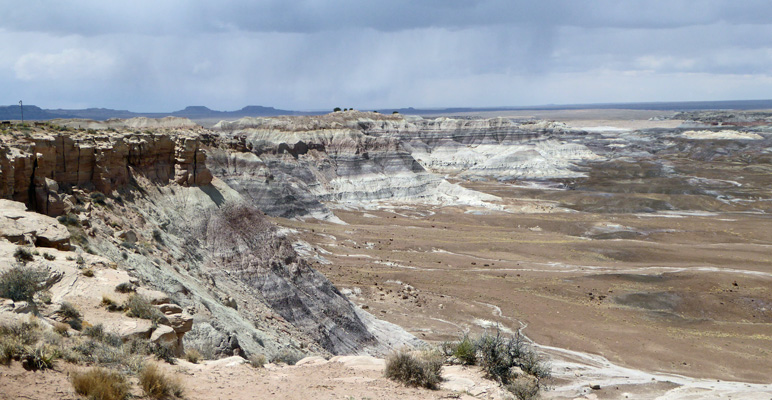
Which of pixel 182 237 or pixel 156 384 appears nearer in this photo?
pixel 156 384

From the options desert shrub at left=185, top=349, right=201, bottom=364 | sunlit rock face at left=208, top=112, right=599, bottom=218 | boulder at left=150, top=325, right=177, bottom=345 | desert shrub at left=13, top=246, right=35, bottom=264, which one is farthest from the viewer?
sunlit rock face at left=208, top=112, right=599, bottom=218

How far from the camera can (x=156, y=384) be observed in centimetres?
749

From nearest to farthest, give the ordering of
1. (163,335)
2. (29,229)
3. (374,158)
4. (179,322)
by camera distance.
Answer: (163,335) < (179,322) < (29,229) < (374,158)

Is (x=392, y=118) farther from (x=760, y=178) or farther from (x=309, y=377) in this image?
(x=309, y=377)

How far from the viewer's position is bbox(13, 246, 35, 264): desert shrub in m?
10.4

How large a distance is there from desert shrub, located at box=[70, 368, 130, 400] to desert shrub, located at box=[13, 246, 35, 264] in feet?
14.3

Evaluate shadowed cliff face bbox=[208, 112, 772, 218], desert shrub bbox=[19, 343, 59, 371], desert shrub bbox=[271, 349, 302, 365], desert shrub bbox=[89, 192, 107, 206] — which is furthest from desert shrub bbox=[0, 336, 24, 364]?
shadowed cliff face bbox=[208, 112, 772, 218]

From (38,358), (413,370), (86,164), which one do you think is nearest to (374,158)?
(86,164)

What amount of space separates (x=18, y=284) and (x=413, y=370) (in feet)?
22.2

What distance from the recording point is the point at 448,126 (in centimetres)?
11400

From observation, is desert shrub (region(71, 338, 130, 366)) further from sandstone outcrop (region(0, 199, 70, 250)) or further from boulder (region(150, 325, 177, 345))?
sandstone outcrop (region(0, 199, 70, 250))

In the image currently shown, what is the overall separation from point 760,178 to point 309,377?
9772 cm

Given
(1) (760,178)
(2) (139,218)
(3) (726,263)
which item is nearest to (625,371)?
(2) (139,218)

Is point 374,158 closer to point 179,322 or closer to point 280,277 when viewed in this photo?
point 280,277
